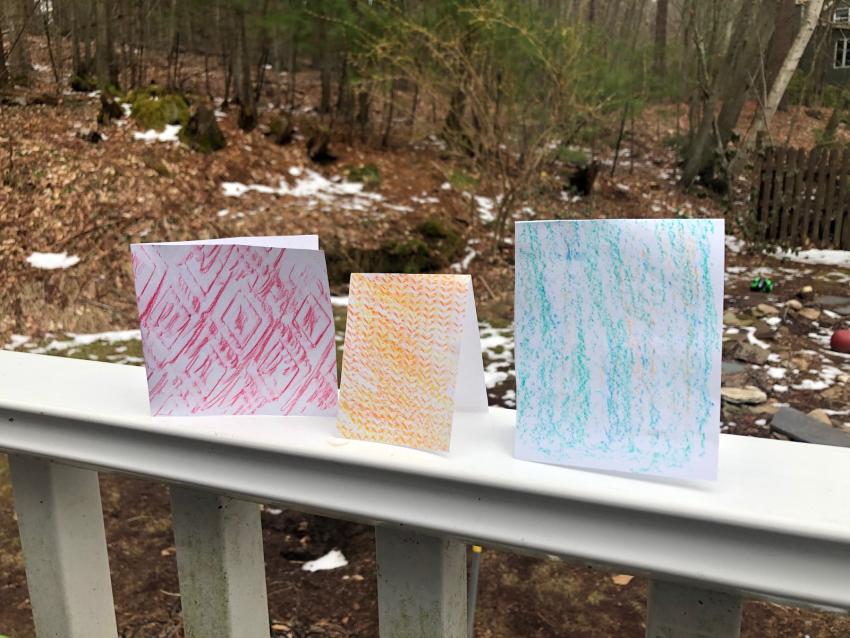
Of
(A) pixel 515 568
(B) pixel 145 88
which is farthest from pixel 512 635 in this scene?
(B) pixel 145 88

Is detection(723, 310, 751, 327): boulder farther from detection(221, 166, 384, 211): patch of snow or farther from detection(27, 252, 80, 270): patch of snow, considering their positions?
detection(27, 252, 80, 270): patch of snow

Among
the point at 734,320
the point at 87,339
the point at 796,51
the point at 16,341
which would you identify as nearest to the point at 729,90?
the point at 796,51

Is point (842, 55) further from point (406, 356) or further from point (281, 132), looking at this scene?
point (406, 356)

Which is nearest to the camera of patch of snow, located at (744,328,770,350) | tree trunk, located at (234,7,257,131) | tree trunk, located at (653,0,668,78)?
patch of snow, located at (744,328,770,350)

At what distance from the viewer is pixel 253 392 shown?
675 millimetres

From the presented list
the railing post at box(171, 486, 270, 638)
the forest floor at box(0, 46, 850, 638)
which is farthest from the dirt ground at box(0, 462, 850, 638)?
the railing post at box(171, 486, 270, 638)

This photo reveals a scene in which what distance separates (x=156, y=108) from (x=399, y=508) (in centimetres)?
803

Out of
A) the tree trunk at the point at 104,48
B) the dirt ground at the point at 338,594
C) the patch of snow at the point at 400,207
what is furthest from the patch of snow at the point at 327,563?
the tree trunk at the point at 104,48

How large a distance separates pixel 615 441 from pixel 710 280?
0.44 feet

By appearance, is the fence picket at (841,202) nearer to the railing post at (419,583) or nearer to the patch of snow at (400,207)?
the patch of snow at (400,207)

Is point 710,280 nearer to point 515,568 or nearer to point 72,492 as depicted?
point 72,492

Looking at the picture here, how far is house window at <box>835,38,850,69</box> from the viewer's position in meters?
14.4

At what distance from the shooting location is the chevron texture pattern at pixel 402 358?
57 centimetres

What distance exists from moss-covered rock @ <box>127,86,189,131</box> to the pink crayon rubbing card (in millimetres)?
7623
